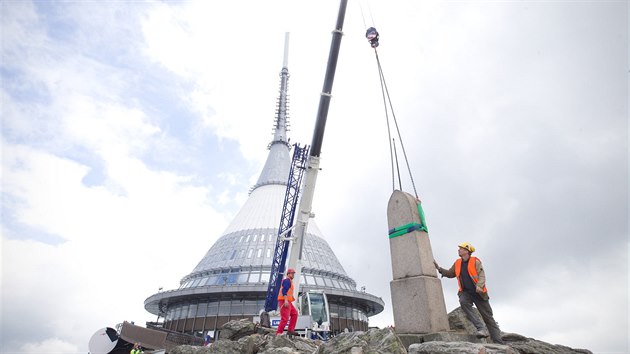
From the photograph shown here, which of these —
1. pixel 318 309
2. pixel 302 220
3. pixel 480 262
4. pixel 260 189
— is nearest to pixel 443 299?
pixel 480 262

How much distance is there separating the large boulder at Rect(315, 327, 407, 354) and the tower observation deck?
29.0 m

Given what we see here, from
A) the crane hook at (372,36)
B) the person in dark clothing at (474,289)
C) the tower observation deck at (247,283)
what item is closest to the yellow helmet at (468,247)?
the person in dark clothing at (474,289)

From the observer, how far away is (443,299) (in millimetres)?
6691

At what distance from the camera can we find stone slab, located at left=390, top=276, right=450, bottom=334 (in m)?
6.30

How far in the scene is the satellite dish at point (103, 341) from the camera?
715 inches

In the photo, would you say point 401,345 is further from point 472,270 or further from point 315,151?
point 315,151

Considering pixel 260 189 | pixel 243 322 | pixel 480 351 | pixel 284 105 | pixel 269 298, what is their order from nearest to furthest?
pixel 480 351, pixel 243 322, pixel 269 298, pixel 260 189, pixel 284 105

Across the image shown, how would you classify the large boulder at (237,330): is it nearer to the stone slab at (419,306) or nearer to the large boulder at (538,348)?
the stone slab at (419,306)

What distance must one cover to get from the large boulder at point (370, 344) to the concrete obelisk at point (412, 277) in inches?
28.2

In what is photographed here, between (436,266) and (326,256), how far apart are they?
37.6 meters

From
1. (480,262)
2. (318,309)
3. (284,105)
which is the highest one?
(284,105)

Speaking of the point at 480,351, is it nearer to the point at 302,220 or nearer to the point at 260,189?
the point at 302,220

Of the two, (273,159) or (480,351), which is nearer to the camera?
(480,351)

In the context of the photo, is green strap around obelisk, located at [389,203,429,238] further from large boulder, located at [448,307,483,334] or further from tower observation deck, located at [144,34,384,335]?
tower observation deck, located at [144,34,384,335]
